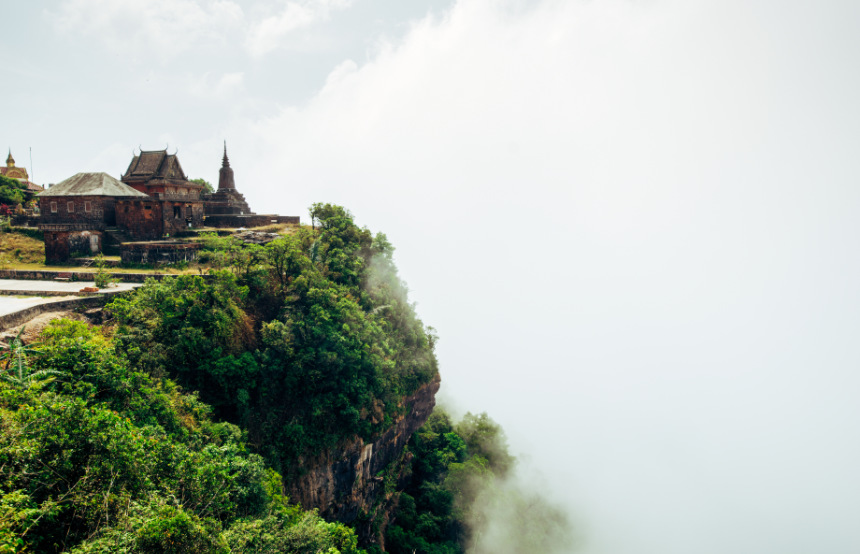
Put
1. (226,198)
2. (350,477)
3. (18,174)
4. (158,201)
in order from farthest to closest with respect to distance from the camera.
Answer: (18,174) < (226,198) < (158,201) < (350,477)

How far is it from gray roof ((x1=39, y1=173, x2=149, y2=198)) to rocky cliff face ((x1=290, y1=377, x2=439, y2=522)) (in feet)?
86.3

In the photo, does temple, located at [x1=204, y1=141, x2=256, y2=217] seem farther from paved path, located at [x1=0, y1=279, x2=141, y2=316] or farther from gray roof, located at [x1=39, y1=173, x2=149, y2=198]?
paved path, located at [x1=0, y1=279, x2=141, y2=316]

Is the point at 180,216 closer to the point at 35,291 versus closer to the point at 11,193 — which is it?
A: the point at 35,291

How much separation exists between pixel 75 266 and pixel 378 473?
1015 inches

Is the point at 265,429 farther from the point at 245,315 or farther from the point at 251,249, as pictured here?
the point at 251,249

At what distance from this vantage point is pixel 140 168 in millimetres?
39844

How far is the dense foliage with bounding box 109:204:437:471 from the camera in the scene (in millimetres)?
22359

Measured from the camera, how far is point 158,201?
35375 millimetres

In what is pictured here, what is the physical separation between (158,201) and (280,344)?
2006 cm

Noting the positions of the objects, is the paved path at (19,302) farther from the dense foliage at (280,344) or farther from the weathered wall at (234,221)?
the weathered wall at (234,221)

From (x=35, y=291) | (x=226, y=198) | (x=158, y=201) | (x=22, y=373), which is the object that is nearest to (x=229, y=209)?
(x=226, y=198)

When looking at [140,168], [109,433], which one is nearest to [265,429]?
[109,433]

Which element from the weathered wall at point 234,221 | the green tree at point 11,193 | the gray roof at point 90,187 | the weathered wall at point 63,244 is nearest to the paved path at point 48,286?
the weathered wall at point 63,244

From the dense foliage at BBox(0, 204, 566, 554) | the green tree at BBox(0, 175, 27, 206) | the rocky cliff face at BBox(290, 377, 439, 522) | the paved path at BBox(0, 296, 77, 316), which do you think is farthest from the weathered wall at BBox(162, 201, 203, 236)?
the rocky cliff face at BBox(290, 377, 439, 522)
